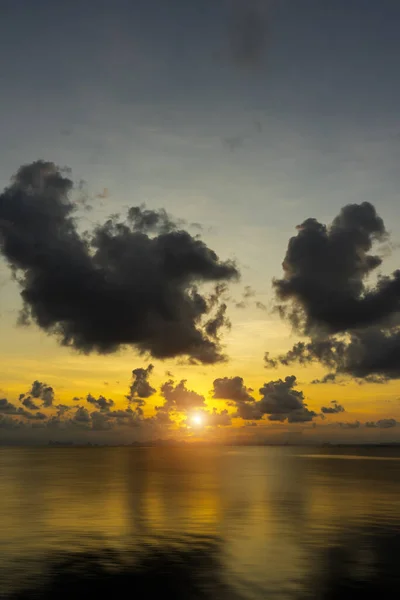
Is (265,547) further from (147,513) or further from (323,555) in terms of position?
(147,513)

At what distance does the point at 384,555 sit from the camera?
A: 4225 cm

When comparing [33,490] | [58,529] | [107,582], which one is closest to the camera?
[107,582]

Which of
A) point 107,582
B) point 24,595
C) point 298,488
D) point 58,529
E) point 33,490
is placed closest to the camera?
point 24,595

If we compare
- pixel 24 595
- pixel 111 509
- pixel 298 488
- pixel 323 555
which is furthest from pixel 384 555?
pixel 298 488

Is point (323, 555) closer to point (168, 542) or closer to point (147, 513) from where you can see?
point (168, 542)

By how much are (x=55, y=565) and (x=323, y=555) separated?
17.3 meters

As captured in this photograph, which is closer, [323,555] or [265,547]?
[323,555]

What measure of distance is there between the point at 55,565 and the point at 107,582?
594cm

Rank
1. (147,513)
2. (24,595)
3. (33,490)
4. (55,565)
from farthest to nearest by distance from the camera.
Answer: (33,490), (147,513), (55,565), (24,595)

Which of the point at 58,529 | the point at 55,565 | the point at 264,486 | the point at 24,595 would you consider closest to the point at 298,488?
the point at 264,486

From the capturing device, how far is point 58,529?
52906mm

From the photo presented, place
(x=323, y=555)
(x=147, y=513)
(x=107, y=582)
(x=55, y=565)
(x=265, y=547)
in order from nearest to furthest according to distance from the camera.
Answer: (x=107, y=582)
(x=55, y=565)
(x=323, y=555)
(x=265, y=547)
(x=147, y=513)

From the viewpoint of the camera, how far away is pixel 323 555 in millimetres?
42219

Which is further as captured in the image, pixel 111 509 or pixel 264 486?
pixel 264 486
